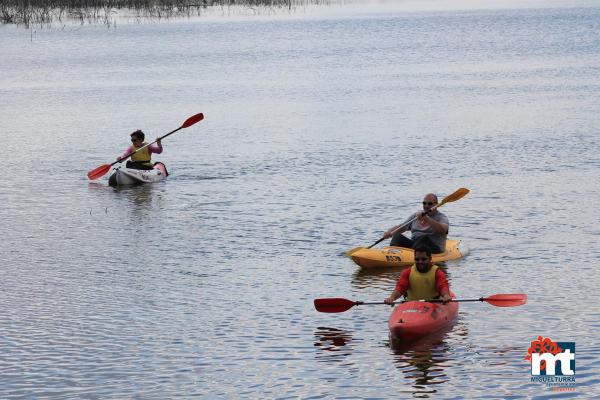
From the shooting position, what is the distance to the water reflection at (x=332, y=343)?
40.5ft

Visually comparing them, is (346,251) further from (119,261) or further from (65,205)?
(65,205)

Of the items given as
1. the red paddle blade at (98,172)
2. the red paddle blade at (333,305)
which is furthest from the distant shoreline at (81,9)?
the red paddle blade at (333,305)

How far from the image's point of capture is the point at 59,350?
41.8 ft

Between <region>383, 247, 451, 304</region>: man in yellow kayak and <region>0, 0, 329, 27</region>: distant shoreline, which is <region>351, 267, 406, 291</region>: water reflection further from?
<region>0, 0, 329, 27</region>: distant shoreline

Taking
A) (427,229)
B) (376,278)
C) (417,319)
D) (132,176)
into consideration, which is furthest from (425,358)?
(132,176)

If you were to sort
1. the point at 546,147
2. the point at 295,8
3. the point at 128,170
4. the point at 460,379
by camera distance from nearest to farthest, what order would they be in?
the point at 460,379
the point at 128,170
the point at 546,147
the point at 295,8

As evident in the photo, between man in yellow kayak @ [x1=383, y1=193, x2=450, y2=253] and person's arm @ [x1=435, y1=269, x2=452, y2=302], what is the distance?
101 inches

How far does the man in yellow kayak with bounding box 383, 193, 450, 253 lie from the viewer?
51.5ft

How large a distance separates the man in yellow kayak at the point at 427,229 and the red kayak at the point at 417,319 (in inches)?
108

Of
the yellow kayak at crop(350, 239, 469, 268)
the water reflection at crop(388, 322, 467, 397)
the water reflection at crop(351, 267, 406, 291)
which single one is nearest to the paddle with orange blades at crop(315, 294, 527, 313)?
the water reflection at crop(388, 322, 467, 397)

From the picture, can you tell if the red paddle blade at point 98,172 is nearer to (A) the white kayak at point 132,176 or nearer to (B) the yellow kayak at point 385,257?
(A) the white kayak at point 132,176

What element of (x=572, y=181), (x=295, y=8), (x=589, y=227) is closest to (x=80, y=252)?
(x=589, y=227)

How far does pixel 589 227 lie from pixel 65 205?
31.6 feet

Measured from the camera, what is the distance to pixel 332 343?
12.8 metres
